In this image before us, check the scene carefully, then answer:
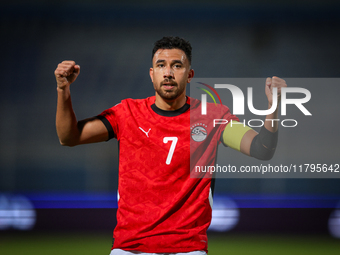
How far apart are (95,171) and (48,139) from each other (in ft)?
2.05

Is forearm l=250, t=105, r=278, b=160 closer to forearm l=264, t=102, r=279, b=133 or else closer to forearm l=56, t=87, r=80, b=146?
forearm l=264, t=102, r=279, b=133

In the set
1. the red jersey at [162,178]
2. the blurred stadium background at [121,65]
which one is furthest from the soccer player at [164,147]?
the blurred stadium background at [121,65]

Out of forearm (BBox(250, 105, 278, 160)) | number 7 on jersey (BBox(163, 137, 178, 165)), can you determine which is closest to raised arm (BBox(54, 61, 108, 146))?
number 7 on jersey (BBox(163, 137, 178, 165))

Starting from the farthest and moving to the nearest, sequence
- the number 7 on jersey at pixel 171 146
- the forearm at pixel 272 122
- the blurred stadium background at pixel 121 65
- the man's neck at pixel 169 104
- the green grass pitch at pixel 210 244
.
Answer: the blurred stadium background at pixel 121 65, the green grass pitch at pixel 210 244, the man's neck at pixel 169 104, the number 7 on jersey at pixel 171 146, the forearm at pixel 272 122

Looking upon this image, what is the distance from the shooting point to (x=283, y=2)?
3625 mm

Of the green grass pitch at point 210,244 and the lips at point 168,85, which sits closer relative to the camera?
the lips at point 168,85

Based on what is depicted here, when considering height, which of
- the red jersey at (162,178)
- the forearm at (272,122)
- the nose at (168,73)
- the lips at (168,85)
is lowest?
the red jersey at (162,178)

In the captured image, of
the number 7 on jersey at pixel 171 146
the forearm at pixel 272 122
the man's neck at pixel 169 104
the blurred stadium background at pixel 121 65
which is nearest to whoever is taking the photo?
the forearm at pixel 272 122

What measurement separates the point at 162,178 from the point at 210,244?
208cm

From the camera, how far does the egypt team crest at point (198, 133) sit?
1273 millimetres

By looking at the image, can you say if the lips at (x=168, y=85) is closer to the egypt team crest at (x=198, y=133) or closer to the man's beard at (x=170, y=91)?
the man's beard at (x=170, y=91)

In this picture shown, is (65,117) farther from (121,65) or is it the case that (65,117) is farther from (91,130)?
(121,65)

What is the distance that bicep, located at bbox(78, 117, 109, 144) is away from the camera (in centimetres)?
125

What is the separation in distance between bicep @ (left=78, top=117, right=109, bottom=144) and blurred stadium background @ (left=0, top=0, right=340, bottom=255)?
2331 millimetres
